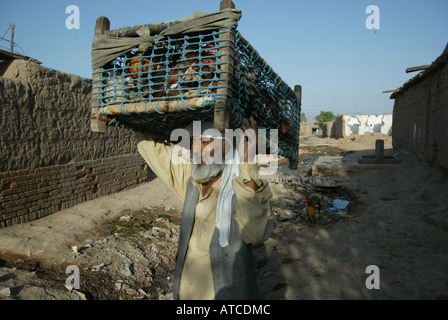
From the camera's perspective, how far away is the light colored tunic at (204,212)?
1.78m

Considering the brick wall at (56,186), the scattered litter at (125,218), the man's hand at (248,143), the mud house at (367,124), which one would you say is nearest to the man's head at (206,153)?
the man's hand at (248,143)

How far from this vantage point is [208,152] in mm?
2068

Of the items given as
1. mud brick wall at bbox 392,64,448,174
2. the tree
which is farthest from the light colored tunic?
the tree

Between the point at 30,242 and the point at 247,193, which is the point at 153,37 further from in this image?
the point at 30,242

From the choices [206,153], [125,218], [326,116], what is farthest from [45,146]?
[326,116]

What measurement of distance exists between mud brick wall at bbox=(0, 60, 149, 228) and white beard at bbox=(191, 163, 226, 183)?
3712 millimetres

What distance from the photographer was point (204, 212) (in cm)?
211

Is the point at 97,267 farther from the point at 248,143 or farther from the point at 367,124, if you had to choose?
the point at 367,124

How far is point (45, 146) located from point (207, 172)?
4.26 m

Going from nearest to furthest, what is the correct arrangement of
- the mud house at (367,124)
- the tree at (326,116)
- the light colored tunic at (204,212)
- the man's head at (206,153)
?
1. the light colored tunic at (204,212)
2. the man's head at (206,153)
3. the mud house at (367,124)
4. the tree at (326,116)

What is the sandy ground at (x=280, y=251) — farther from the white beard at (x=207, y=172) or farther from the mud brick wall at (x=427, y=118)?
the white beard at (x=207, y=172)

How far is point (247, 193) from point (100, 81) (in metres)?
1.29

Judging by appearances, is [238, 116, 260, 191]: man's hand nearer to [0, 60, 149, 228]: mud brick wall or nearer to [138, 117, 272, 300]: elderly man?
[138, 117, 272, 300]: elderly man

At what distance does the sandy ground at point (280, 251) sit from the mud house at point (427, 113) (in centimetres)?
110
